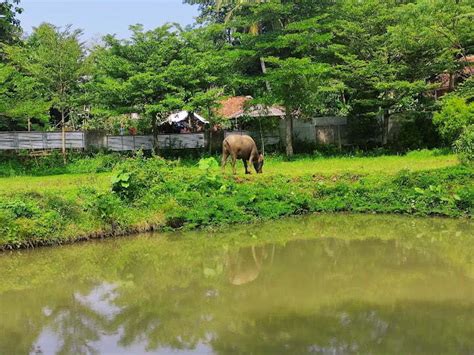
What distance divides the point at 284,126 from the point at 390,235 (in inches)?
532

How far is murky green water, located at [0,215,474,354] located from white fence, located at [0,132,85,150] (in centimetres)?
1220

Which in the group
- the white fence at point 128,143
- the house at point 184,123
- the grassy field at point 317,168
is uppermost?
the house at point 184,123

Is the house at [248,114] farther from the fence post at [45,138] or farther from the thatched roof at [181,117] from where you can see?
the fence post at [45,138]

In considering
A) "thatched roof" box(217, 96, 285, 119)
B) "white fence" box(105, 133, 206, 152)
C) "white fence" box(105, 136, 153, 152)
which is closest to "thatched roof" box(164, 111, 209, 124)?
"thatched roof" box(217, 96, 285, 119)

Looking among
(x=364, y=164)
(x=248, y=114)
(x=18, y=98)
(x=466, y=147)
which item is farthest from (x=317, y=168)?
(x=18, y=98)

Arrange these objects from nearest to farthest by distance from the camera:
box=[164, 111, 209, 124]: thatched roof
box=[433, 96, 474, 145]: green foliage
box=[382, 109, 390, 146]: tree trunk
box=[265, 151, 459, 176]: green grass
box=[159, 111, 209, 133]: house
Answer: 1. box=[265, 151, 459, 176]: green grass
2. box=[433, 96, 474, 145]: green foliage
3. box=[382, 109, 390, 146]: tree trunk
4. box=[159, 111, 209, 133]: house
5. box=[164, 111, 209, 124]: thatched roof

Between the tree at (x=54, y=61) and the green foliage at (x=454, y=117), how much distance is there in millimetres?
14518

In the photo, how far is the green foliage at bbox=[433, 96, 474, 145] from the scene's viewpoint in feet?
63.8

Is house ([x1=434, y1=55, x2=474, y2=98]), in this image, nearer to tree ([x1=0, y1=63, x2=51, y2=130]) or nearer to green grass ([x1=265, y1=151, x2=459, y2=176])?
green grass ([x1=265, y1=151, x2=459, y2=176])

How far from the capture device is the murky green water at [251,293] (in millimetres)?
6363

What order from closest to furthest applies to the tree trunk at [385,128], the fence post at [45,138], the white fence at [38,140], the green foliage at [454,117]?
the green foliage at [454,117] < the white fence at [38,140] < the fence post at [45,138] < the tree trunk at [385,128]

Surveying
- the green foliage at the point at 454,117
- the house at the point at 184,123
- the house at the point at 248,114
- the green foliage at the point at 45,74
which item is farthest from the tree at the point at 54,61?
the green foliage at the point at 454,117

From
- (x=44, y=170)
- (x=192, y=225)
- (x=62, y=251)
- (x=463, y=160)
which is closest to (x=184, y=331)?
(x=62, y=251)

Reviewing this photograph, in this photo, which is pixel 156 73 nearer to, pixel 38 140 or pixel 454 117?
pixel 38 140
